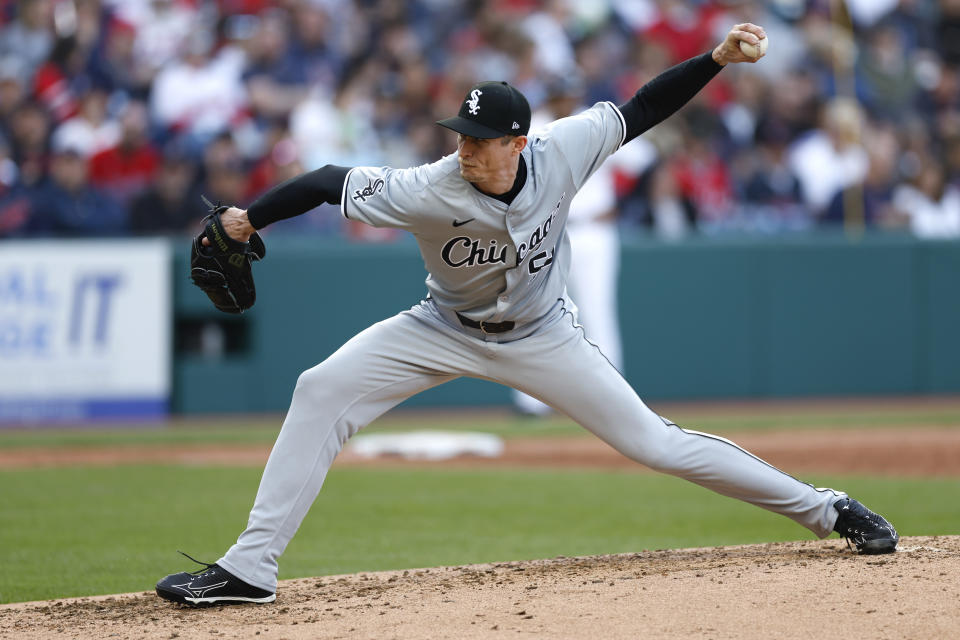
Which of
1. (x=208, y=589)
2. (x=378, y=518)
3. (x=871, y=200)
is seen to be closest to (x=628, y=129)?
(x=208, y=589)

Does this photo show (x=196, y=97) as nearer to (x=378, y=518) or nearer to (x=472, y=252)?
(x=378, y=518)

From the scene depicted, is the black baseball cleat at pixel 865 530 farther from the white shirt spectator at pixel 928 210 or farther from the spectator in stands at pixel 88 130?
the white shirt spectator at pixel 928 210

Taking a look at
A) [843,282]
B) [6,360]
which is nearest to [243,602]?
[6,360]

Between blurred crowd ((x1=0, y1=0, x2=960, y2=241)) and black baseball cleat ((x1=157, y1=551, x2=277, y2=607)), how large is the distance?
6.52m

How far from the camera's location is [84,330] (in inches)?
430

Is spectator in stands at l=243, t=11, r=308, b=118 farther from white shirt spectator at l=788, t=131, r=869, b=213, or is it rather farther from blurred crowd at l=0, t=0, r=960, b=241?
white shirt spectator at l=788, t=131, r=869, b=213

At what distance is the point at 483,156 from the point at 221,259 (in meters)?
0.94

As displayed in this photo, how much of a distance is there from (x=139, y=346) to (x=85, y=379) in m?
0.52

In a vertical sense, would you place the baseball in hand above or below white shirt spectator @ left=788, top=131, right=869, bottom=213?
below

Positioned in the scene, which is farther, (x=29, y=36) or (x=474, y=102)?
(x=29, y=36)

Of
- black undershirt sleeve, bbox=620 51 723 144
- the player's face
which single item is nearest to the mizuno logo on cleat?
the player's face

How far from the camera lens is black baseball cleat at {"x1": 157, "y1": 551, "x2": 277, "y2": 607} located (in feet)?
14.1

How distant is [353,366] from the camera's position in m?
4.52

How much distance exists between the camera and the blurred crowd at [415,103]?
1138 cm
